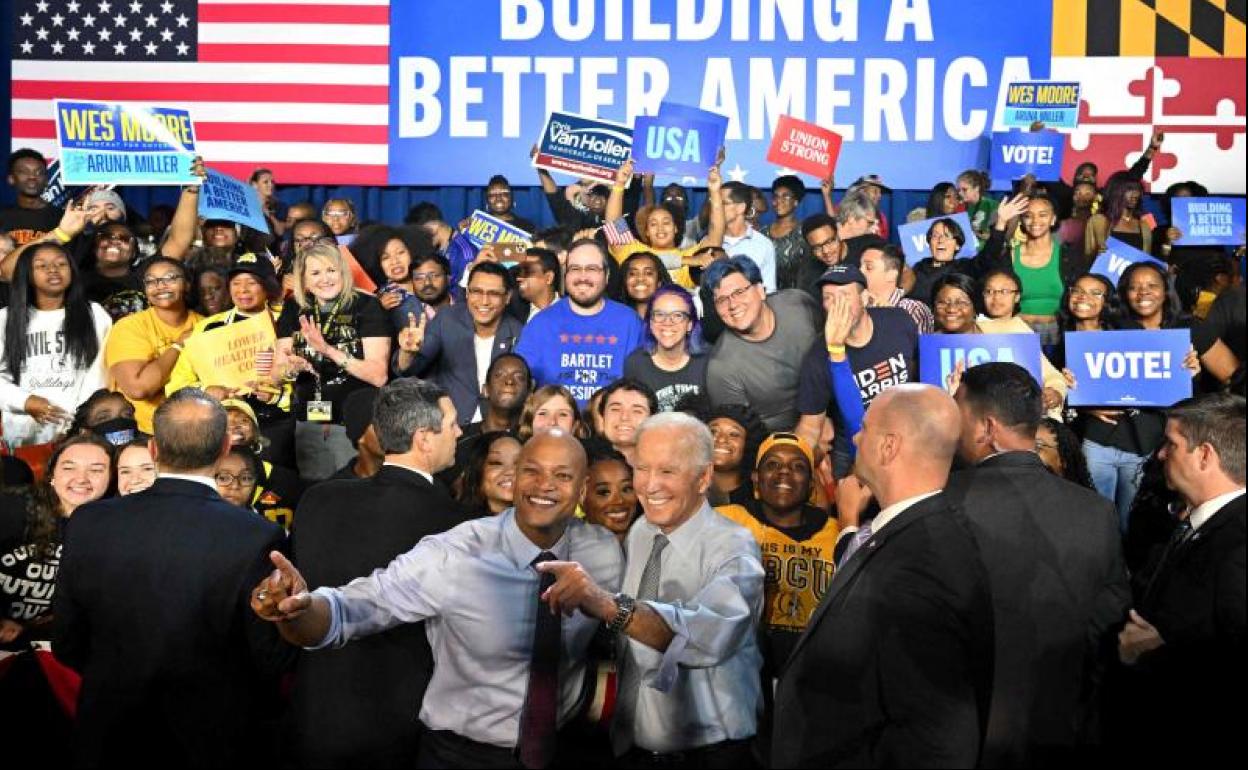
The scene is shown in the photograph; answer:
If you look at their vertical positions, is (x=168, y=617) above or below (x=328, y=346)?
below

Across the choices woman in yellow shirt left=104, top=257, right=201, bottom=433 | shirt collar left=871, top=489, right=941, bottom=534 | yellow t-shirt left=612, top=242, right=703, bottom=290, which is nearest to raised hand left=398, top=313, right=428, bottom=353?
woman in yellow shirt left=104, top=257, right=201, bottom=433

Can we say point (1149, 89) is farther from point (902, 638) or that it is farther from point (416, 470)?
point (902, 638)

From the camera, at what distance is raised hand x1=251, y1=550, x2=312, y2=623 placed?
3445mm

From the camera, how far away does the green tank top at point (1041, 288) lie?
842 centimetres

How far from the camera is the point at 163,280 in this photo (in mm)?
7363

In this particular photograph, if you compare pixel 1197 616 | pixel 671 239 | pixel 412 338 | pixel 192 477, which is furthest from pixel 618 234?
pixel 1197 616

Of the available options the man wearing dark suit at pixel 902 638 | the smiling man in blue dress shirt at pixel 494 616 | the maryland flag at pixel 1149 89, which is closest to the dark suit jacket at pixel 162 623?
the smiling man in blue dress shirt at pixel 494 616

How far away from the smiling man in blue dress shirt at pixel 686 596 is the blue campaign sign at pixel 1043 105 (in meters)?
7.72

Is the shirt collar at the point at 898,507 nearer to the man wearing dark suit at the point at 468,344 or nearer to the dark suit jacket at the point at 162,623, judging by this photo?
the dark suit jacket at the point at 162,623

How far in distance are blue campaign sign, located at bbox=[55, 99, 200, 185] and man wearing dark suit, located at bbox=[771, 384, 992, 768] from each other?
6178mm

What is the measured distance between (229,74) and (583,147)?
4.29 metres

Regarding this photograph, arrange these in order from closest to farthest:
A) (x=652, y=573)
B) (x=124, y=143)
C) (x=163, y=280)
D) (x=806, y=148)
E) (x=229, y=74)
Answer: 1. (x=652, y=573)
2. (x=163, y=280)
3. (x=124, y=143)
4. (x=806, y=148)
5. (x=229, y=74)

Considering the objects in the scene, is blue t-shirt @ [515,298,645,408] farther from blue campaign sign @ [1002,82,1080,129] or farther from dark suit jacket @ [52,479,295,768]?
blue campaign sign @ [1002,82,1080,129]

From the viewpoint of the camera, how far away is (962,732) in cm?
309
